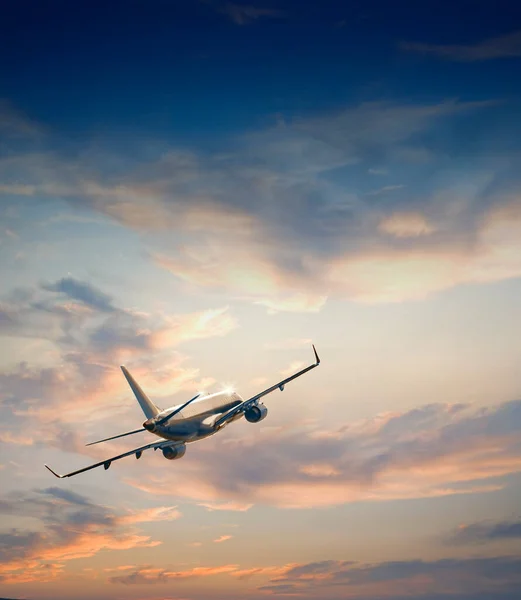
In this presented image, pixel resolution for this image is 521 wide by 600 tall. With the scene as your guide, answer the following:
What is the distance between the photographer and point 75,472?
137875 mm

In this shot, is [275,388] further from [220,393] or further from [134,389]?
[134,389]

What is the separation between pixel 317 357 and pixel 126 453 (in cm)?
4009

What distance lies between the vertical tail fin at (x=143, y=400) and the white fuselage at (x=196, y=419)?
3244 mm

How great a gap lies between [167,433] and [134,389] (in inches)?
488

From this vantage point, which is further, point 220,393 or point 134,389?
point 220,393

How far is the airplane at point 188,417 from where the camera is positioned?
12950cm

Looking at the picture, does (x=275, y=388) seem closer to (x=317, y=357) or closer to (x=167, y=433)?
(x=317, y=357)

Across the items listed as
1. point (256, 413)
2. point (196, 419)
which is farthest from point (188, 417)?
point (256, 413)

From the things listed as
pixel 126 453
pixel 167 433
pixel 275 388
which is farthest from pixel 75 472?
pixel 275 388

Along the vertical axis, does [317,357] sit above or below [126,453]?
above

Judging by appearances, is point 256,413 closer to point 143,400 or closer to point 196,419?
point 196,419

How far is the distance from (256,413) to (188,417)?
1489 cm

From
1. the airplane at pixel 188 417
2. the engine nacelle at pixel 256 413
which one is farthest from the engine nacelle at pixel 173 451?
the engine nacelle at pixel 256 413

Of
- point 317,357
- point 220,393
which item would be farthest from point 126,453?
point 317,357
